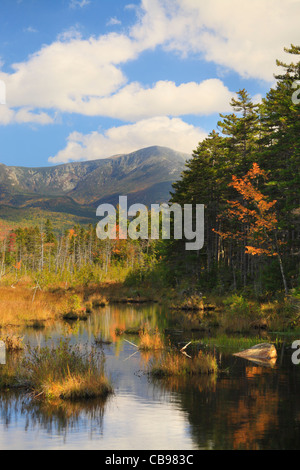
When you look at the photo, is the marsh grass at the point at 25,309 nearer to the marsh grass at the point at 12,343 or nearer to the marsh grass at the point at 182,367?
the marsh grass at the point at 12,343

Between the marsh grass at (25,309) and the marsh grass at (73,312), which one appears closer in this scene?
the marsh grass at (25,309)

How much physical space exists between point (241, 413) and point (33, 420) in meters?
4.85

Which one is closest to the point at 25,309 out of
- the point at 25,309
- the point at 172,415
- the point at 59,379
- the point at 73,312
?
the point at 25,309

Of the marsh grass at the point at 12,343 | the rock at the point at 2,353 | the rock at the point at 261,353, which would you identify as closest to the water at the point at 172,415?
the rock at the point at 261,353

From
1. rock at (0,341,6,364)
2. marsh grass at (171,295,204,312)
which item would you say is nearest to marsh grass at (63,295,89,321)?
marsh grass at (171,295,204,312)

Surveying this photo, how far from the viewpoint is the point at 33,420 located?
36.1 ft

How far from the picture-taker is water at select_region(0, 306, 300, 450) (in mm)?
9539

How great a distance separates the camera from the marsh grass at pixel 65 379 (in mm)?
12594

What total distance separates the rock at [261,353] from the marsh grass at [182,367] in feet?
10.4

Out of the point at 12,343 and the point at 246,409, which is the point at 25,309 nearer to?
the point at 12,343

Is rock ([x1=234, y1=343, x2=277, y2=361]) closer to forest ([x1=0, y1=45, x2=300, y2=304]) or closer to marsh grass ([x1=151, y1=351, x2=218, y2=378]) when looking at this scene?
marsh grass ([x1=151, y1=351, x2=218, y2=378])

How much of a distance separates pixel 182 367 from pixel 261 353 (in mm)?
4293

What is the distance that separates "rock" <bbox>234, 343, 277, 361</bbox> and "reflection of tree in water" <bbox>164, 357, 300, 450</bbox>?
195 cm
